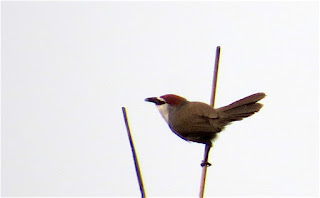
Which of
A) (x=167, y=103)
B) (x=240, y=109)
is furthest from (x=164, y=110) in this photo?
(x=240, y=109)

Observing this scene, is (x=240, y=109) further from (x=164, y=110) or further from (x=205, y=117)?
(x=164, y=110)

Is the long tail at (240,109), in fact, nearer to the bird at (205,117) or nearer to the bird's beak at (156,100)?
the bird at (205,117)

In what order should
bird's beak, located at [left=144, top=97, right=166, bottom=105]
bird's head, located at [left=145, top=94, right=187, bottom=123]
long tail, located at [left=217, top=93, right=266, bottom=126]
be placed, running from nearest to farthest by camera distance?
long tail, located at [left=217, top=93, right=266, bottom=126] < bird's beak, located at [left=144, top=97, right=166, bottom=105] < bird's head, located at [left=145, top=94, right=187, bottom=123]

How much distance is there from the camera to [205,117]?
3.84 m

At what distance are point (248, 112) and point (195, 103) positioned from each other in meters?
0.47

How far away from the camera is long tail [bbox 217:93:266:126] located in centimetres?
370

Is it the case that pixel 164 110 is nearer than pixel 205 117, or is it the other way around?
pixel 205 117

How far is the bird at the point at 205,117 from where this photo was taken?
3.75 meters

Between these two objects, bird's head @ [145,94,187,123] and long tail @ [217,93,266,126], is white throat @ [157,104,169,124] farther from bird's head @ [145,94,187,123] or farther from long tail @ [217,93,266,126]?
long tail @ [217,93,266,126]

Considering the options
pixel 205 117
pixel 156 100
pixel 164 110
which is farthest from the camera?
pixel 164 110

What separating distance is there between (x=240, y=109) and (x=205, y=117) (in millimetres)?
263

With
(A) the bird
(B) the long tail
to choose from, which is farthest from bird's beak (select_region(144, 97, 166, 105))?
(B) the long tail

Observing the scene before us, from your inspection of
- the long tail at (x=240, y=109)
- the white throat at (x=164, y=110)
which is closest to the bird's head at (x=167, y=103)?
the white throat at (x=164, y=110)

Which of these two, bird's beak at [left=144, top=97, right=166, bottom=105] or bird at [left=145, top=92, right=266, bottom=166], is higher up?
bird's beak at [left=144, top=97, right=166, bottom=105]
